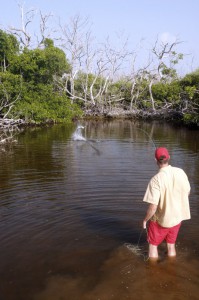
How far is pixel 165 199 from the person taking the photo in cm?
466

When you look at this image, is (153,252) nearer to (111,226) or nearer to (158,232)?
(158,232)

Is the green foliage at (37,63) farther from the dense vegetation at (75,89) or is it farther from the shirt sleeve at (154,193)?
the shirt sleeve at (154,193)

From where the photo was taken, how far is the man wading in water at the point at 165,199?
4543 millimetres

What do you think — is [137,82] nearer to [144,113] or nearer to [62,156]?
[144,113]

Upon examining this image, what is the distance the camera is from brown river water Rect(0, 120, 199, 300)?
4762 mm

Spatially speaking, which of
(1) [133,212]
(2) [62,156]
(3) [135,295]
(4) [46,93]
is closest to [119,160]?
(2) [62,156]

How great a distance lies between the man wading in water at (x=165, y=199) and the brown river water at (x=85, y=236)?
2.24 feet

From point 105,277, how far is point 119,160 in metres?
8.69

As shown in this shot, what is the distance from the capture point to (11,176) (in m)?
11.1

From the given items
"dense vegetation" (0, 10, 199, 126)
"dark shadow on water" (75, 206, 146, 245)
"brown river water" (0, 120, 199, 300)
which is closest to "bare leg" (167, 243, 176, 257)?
"brown river water" (0, 120, 199, 300)

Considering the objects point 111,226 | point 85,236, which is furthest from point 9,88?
point 85,236

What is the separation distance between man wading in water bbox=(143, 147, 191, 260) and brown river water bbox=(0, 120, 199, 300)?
0.68 metres

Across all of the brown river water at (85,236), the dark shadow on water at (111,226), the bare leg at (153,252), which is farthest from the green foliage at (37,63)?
the bare leg at (153,252)

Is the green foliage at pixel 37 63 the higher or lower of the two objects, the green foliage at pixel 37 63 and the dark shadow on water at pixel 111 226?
the higher
